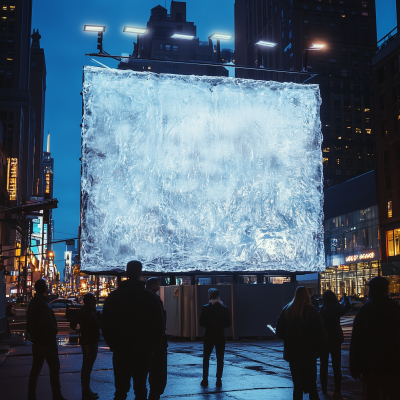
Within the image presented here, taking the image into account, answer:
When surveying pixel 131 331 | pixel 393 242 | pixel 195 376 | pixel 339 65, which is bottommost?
pixel 195 376

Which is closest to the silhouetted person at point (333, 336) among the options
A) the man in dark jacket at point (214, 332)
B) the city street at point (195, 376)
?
the city street at point (195, 376)

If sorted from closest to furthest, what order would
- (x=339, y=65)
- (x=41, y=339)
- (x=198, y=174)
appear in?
(x=41, y=339) → (x=198, y=174) → (x=339, y=65)

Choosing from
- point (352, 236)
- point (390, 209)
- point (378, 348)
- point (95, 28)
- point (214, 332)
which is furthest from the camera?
point (352, 236)

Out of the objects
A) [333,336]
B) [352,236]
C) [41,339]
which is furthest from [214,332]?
[352,236]

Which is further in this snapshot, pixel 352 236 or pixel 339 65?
pixel 339 65

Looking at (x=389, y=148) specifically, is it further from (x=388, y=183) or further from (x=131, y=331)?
(x=131, y=331)

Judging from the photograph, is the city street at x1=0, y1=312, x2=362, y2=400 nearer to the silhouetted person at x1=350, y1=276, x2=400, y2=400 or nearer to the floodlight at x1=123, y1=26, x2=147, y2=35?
the silhouetted person at x1=350, y1=276, x2=400, y2=400

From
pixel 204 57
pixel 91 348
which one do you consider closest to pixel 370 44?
pixel 204 57

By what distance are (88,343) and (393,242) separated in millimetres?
50812

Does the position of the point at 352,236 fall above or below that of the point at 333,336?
above

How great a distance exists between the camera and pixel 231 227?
A: 62.2 feet

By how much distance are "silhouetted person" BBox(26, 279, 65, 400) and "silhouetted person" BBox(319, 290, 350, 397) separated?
4483 mm

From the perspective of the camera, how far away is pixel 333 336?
9133 mm

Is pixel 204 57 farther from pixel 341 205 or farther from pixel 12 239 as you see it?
pixel 341 205
